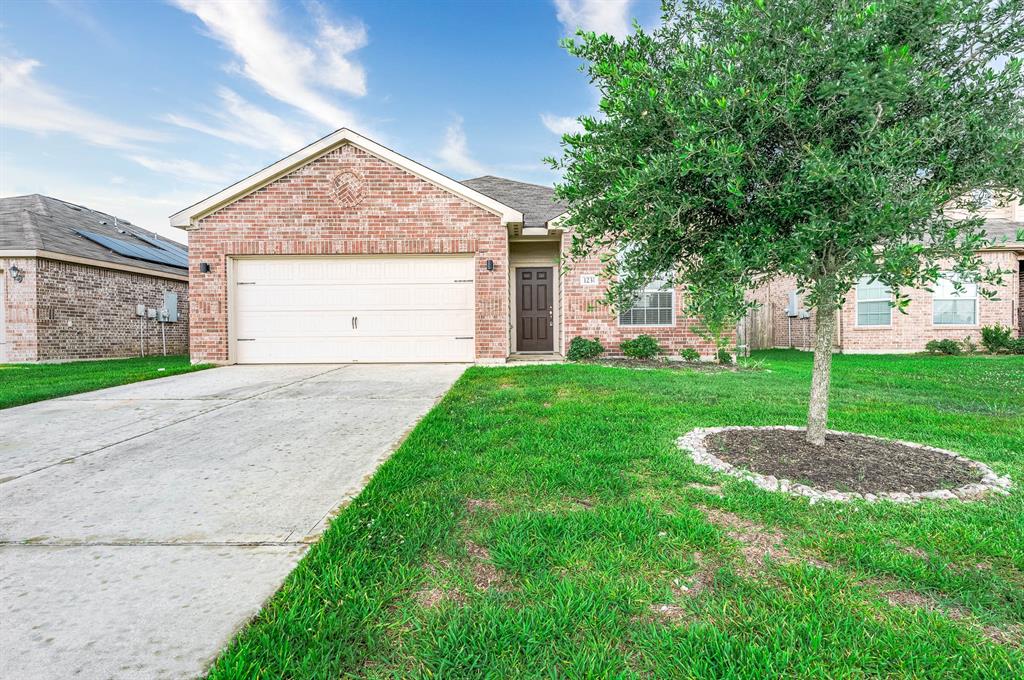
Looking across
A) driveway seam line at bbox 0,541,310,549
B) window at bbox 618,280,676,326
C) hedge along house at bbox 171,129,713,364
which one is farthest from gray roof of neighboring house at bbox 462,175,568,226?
driveway seam line at bbox 0,541,310,549

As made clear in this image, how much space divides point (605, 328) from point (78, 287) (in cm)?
1349

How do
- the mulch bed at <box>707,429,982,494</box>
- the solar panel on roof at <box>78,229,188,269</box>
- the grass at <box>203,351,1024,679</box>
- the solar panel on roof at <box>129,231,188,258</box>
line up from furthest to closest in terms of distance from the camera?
the solar panel on roof at <box>129,231,188,258</box>
the solar panel on roof at <box>78,229,188,269</box>
the mulch bed at <box>707,429,982,494</box>
the grass at <box>203,351,1024,679</box>

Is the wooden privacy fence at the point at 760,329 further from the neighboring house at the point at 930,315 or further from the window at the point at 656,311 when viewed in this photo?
the window at the point at 656,311

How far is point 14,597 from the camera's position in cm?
161

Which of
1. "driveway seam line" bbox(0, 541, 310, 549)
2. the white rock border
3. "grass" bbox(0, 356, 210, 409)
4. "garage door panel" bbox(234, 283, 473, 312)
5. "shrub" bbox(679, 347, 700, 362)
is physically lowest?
"driveway seam line" bbox(0, 541, 310, 549)

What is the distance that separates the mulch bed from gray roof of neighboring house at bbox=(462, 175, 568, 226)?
740 centimetres

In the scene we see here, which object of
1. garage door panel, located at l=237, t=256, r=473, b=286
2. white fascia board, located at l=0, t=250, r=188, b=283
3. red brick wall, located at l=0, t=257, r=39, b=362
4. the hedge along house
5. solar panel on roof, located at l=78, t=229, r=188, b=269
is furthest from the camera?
solar panel on roof, located at l=78, t=229, r=188, b=269

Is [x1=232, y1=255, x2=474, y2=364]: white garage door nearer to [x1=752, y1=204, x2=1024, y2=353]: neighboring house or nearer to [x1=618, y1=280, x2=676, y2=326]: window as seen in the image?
[x1=618, y1=280, x2=676, y2=326]: window

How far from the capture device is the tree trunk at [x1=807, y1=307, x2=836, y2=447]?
3.14 metres

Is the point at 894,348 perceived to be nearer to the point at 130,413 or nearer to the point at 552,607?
the point at 552,607

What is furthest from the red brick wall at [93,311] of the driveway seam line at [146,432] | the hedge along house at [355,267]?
the driveway seam line at [146,432]

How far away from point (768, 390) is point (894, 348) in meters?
9.33

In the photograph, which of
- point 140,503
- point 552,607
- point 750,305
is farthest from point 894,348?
point 140,503

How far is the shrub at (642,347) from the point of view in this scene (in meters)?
9.54
